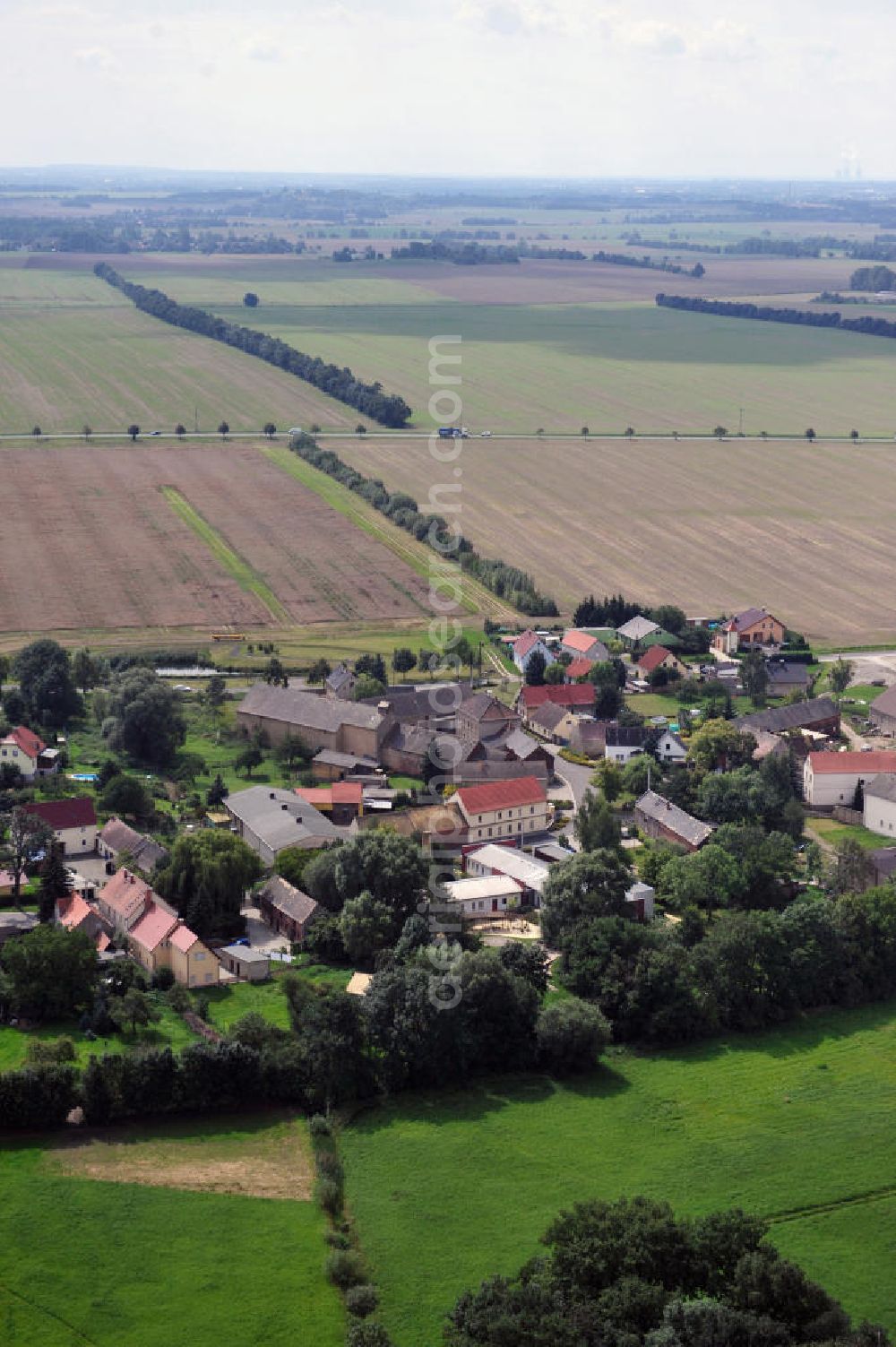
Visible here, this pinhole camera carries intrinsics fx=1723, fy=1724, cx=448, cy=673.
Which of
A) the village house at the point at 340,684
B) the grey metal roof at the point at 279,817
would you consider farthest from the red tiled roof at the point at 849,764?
the village house at the point at 340,684

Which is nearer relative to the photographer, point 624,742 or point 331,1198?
point 331,1198

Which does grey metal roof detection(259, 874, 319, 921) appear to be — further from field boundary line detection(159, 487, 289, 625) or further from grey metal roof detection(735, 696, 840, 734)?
field boundary line detection(159, 487, 289, 625)

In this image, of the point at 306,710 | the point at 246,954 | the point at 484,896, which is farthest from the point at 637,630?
the point at 246,954

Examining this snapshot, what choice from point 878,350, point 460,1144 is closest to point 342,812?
point 460,1144

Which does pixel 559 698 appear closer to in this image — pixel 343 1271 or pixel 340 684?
pixel 340 684

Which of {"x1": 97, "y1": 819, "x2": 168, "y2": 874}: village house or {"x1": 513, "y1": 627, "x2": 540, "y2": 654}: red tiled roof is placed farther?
{"x1": 513, "y1": 627, "x2": 540, "y2": 654}: red tiled roof

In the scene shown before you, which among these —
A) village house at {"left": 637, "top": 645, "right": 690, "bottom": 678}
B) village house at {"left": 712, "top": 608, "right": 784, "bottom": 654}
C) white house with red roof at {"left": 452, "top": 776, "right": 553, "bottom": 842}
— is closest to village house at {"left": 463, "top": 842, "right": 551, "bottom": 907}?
white house with red roof at {"left": 452, "top": 776, "right": 553, "bottom": 842}
